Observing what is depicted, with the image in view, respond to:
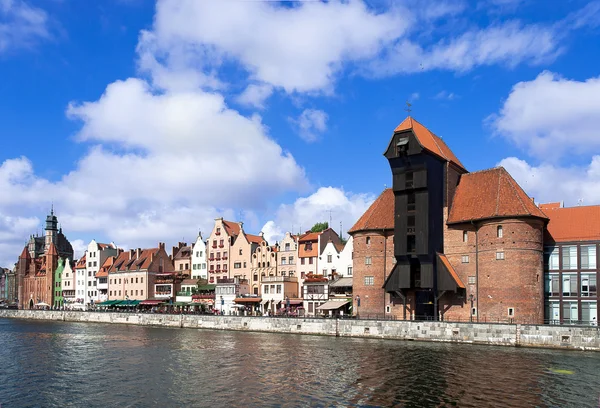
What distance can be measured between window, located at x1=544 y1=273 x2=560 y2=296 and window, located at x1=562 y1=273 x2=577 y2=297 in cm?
68

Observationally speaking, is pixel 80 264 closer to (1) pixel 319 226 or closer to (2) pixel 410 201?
(1) pixel 319 226

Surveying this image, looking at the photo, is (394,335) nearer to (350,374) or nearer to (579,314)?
(579,314)

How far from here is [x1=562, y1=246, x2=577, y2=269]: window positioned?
59.0 metres

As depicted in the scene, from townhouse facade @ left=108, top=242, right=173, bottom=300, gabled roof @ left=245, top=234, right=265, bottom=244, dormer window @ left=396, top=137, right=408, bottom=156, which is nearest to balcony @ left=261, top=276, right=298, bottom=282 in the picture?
gabled roof @ left=245, top=234, right=265, bottom=244

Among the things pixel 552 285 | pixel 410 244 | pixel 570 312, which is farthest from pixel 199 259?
pixel 570 312

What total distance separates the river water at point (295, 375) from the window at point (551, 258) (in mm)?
14046

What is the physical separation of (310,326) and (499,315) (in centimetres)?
2096

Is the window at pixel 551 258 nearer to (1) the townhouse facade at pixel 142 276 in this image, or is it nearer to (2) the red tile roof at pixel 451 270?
(2) the red tile roof at pixel 451 270

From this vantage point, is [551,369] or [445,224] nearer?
[551,369]

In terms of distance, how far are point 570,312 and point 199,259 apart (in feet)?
227

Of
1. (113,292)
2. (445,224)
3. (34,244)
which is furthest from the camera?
(34,244)

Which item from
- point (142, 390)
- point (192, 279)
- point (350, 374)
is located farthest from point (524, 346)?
point (192, 279)

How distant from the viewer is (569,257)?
59.3 meters

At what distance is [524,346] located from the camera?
52188mm
